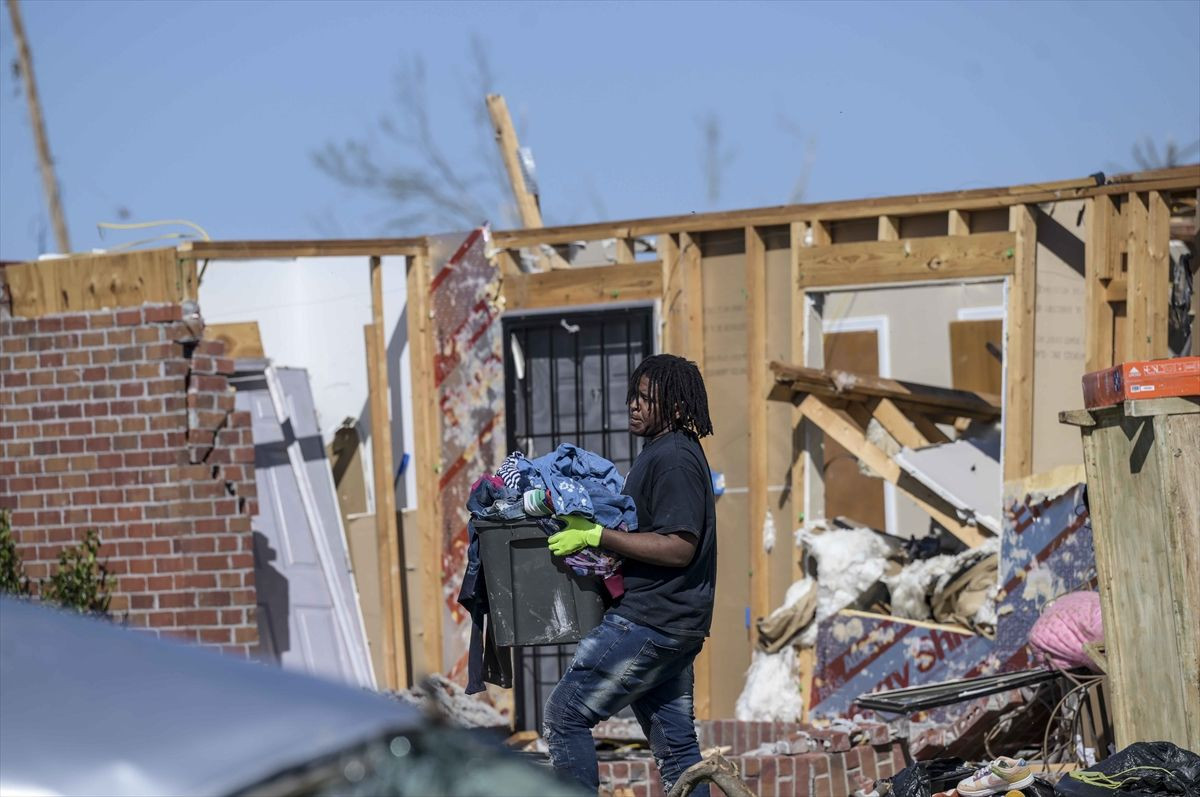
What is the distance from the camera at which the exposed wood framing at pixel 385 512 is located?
9.43 metres

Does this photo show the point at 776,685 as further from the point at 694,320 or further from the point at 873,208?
the point at 873,208

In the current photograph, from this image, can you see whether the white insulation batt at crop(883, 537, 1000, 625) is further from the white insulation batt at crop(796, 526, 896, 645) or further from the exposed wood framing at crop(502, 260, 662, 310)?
the exposed wood framing at crop(502, 260, 662, 310)

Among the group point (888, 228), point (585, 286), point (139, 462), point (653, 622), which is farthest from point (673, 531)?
point (139, 462)

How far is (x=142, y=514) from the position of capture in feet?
27.4

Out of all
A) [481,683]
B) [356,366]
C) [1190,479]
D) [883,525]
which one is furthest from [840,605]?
[883,525]

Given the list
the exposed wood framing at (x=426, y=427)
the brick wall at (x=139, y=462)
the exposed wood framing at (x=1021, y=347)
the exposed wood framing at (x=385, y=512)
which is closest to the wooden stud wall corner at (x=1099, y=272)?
the exposed wood framing at (x=1021, y=347)

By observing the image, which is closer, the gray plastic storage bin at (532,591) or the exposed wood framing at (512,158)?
the gray plastic storage bin at (532,591)

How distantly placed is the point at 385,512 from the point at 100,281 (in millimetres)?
2436

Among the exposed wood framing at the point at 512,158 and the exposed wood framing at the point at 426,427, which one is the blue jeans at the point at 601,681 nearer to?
the exposed wood framing at the point at 426,427

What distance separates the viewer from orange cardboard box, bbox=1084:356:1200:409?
16.6 ft

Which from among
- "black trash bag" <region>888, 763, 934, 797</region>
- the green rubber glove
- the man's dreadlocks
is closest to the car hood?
the green rubber glove

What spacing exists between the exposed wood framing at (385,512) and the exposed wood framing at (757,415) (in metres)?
2.53

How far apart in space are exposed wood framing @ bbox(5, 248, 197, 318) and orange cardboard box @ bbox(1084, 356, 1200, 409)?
5.65m

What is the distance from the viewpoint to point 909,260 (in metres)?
8.09
